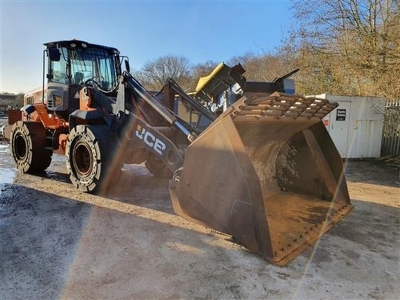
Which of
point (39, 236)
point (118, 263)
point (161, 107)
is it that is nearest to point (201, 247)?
point (118, 263)

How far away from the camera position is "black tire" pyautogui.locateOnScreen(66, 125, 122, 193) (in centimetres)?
477

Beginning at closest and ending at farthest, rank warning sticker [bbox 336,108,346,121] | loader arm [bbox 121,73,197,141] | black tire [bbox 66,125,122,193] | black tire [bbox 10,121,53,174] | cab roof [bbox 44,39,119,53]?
loader arm [bbox 121,73,197,141], black tire [bbox 66,125,122,193], cab roof [bbox 44,39,119,53], black tire [bbox 10,121,53,174], warning sticker [bbox 336,108,346,121]

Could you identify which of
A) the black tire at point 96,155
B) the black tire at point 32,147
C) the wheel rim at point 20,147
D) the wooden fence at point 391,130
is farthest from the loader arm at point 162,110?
the wooden fence at point 391,130

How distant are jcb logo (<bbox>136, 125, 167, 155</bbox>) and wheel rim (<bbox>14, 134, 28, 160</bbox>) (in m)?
3.60

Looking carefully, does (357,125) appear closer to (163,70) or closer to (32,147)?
(32,147)

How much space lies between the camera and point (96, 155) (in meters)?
4.76

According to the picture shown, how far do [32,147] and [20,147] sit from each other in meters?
0.94

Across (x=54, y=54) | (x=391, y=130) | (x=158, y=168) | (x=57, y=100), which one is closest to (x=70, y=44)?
(x=54, y=54)

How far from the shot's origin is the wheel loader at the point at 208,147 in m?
2.90

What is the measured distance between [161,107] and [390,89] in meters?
8.05

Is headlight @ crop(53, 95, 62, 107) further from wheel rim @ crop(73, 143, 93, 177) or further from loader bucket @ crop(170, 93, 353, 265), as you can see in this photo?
loader bucket @ crop(170, 93, 353, 265)

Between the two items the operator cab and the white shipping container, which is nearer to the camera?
the operator cab

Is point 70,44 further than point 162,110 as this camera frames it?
Yes

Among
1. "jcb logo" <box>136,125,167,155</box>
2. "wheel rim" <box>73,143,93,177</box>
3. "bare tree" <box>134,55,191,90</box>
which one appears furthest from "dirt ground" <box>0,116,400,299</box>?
"bare tree" <box>134,55,191,90</box>
